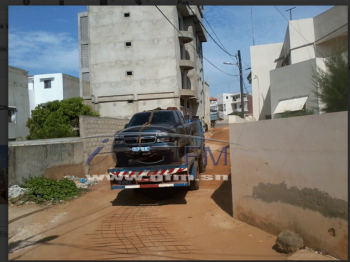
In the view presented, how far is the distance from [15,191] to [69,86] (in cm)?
2367

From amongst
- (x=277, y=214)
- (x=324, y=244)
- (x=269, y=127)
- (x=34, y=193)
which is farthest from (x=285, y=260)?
(x=34, y=193)

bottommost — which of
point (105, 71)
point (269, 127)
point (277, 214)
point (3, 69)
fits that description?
point (277, 214)

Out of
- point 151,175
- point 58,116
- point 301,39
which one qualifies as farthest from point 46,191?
point 301,39

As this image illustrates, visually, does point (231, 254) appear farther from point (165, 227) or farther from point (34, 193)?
point (34, 193)

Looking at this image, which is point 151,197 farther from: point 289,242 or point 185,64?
point 185,64

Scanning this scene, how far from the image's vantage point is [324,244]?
13.3 feet

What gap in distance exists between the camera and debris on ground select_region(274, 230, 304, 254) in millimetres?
4207

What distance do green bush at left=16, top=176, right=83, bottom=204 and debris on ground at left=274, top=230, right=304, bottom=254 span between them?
238 inches

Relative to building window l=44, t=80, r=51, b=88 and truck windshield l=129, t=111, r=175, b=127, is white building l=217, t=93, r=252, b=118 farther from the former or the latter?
truck windshield l=129, t=111, r=175, b=127

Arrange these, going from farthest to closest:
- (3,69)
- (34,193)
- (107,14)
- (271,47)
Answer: (107,14) < (271,47) < (34,193) < (3,69)

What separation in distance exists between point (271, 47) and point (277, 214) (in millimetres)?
16410

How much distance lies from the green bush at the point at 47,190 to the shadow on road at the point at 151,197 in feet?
4.80

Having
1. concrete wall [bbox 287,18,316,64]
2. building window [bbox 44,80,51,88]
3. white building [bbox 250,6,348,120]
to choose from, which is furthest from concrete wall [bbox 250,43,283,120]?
building window [bbox 44,80,51,88]

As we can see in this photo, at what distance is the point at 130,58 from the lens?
21.5 meters
